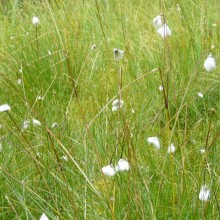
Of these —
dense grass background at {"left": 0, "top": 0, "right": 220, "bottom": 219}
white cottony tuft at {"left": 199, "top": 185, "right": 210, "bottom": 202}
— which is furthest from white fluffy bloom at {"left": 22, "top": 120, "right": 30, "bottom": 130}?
white cottony tuft at {"left": 199, "top": 185, "right": 210, "bottom": 202}

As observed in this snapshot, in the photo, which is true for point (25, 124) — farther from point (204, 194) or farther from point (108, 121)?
point (204, 194)

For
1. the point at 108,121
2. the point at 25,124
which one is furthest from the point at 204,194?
the point at 25,124

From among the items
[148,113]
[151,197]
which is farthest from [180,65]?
[151,197]

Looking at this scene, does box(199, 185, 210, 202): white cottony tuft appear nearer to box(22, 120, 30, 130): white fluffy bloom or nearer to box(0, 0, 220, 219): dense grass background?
box(0, 0, 220, 219): dense grass background

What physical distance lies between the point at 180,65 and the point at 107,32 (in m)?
1.19

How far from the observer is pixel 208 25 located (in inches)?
142

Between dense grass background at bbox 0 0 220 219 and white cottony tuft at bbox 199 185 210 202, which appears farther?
dense grass background at bbox 0 0 220 219

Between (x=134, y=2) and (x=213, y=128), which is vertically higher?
(x=134, y=2)

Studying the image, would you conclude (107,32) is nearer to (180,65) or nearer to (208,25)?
(208,25)

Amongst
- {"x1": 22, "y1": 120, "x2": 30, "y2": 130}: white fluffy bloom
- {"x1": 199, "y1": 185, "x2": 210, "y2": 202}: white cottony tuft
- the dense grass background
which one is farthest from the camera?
{"x1": 22, "y1": 120, "x2": 30, "y2": 130}: white fluffy bloom

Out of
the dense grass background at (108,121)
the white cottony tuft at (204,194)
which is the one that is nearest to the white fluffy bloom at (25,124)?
the dense grass background at (108,121)

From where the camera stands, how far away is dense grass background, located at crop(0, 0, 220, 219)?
58.0 inches

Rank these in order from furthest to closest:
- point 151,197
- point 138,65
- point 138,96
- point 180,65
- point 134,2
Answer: point 134,2, point 138,65, point 180,65, point 138,96, point 151,197

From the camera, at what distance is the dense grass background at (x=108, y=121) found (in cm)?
147
